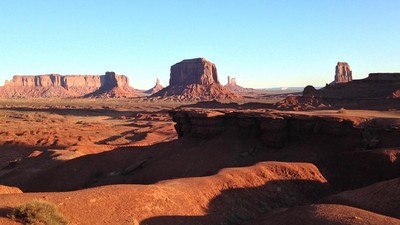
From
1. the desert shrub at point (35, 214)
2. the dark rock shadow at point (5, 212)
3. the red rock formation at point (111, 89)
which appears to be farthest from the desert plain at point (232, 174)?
the red rock formation at point (111, 89)

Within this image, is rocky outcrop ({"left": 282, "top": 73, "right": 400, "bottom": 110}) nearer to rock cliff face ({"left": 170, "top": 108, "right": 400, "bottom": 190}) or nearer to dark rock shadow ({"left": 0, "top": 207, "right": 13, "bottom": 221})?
rock cliff face ({"left": 170, "top": 108, "right": 400, "bottom": 190})

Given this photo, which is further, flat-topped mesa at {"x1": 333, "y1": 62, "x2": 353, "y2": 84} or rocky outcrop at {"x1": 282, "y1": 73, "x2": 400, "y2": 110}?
flat-topped mesa at {"x1": 333, "y1": 62, "x2": 353, "y2": 84}

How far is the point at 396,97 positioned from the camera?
43.3 meters

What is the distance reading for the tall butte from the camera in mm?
140125

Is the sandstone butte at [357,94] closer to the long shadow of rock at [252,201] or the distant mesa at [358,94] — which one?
the distant mesa at [358,94]

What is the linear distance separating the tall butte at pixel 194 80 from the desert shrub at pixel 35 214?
126 m

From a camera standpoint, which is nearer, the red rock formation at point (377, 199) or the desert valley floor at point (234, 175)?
the desert valley floor at point (234, 175)

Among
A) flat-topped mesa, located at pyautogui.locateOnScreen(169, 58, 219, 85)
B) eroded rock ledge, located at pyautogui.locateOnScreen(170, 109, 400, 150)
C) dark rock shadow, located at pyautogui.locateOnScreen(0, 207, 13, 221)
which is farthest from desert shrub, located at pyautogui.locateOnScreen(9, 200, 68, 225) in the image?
flat-topped mesa, located at pyautogui.locateOnScreen(169, 58, 219, 85)

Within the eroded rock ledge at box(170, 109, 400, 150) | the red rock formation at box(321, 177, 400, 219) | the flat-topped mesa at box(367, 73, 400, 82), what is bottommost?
the red rock formation at box(321, 177, 400, 219)

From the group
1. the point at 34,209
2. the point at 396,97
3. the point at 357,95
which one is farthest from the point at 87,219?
the point at 357,95

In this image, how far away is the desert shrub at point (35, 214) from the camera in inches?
357

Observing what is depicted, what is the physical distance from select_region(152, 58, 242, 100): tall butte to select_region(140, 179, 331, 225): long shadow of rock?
396ft

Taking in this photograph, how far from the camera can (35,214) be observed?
360 inches

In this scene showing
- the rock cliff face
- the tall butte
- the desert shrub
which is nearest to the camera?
the desert shrub
